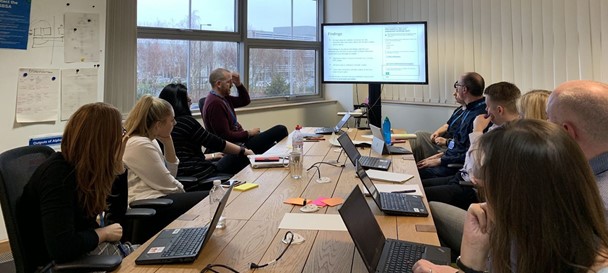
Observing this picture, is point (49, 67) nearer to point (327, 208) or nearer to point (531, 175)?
point (327, 208)

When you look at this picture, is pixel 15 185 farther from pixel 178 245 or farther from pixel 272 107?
pixel 272 107

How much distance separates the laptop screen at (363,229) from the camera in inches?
47.2

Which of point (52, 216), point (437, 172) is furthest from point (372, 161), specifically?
point (52, 216)

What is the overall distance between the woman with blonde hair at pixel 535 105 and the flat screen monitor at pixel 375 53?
2422 mm

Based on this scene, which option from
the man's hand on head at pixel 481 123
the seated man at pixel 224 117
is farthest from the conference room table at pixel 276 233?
the seated man at pixel 224 117

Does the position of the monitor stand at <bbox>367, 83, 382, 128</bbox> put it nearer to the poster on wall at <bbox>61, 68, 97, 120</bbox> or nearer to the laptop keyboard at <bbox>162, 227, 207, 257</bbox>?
the poster on wall at <bbox>61, 68, 97, 120</bbox>

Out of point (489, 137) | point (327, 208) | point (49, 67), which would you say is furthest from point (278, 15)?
point (489, 137)

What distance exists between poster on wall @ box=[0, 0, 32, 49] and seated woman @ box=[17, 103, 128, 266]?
5.32ft

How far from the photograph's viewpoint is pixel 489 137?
1.01m

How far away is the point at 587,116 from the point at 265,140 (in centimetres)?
313

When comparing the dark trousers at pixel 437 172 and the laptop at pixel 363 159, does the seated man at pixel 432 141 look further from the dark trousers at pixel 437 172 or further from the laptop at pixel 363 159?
the laptop at pixel 363 159

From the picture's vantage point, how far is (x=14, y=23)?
9.09 feet

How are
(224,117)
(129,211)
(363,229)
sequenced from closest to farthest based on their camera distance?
(363,229)
(129,211)
(224,117)

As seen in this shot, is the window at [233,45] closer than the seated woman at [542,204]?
No
